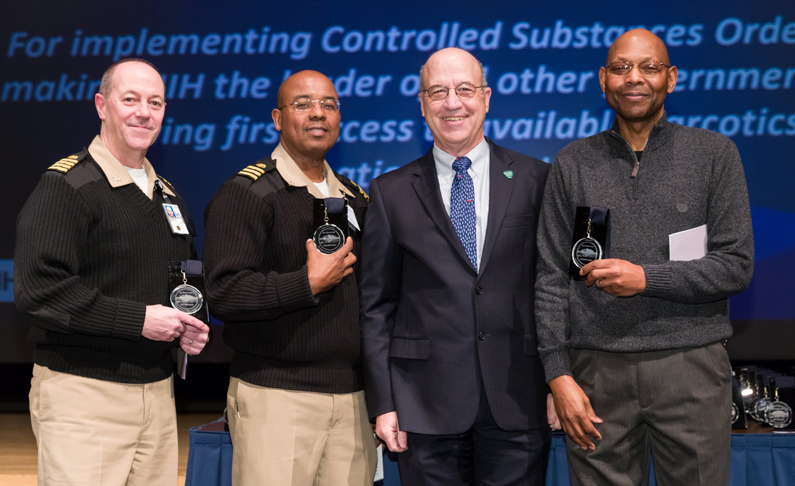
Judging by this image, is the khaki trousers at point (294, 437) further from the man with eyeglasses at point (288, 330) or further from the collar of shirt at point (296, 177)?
the collar of shirt at point (296, 177)

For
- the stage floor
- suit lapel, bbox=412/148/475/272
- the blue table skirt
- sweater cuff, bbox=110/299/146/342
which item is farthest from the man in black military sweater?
the stage floor

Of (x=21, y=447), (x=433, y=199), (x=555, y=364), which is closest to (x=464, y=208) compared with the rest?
(x=433, y=199)

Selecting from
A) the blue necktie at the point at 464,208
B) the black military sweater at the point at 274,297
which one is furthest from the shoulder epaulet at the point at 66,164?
the blue necktie at the point at 464,208

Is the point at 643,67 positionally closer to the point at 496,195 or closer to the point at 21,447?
the point at 496,195

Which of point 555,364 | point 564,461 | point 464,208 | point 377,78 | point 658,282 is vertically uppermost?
point 377,78

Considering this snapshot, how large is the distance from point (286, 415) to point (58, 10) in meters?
4.70

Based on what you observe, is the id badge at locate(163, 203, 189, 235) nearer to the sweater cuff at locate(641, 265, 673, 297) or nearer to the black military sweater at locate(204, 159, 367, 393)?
the black military sweater at locate(204, 159, 367, 393)

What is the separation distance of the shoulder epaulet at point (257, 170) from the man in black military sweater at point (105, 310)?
313mm

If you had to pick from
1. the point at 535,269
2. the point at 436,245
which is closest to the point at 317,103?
the point at 436,245

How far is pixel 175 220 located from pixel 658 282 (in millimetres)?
1576

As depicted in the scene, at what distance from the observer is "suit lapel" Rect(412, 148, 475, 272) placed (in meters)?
2.00

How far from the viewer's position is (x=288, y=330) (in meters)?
2.23

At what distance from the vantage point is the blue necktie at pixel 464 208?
6.68ft

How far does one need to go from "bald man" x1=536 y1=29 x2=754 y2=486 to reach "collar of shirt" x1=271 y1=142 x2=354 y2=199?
87 centimetres
